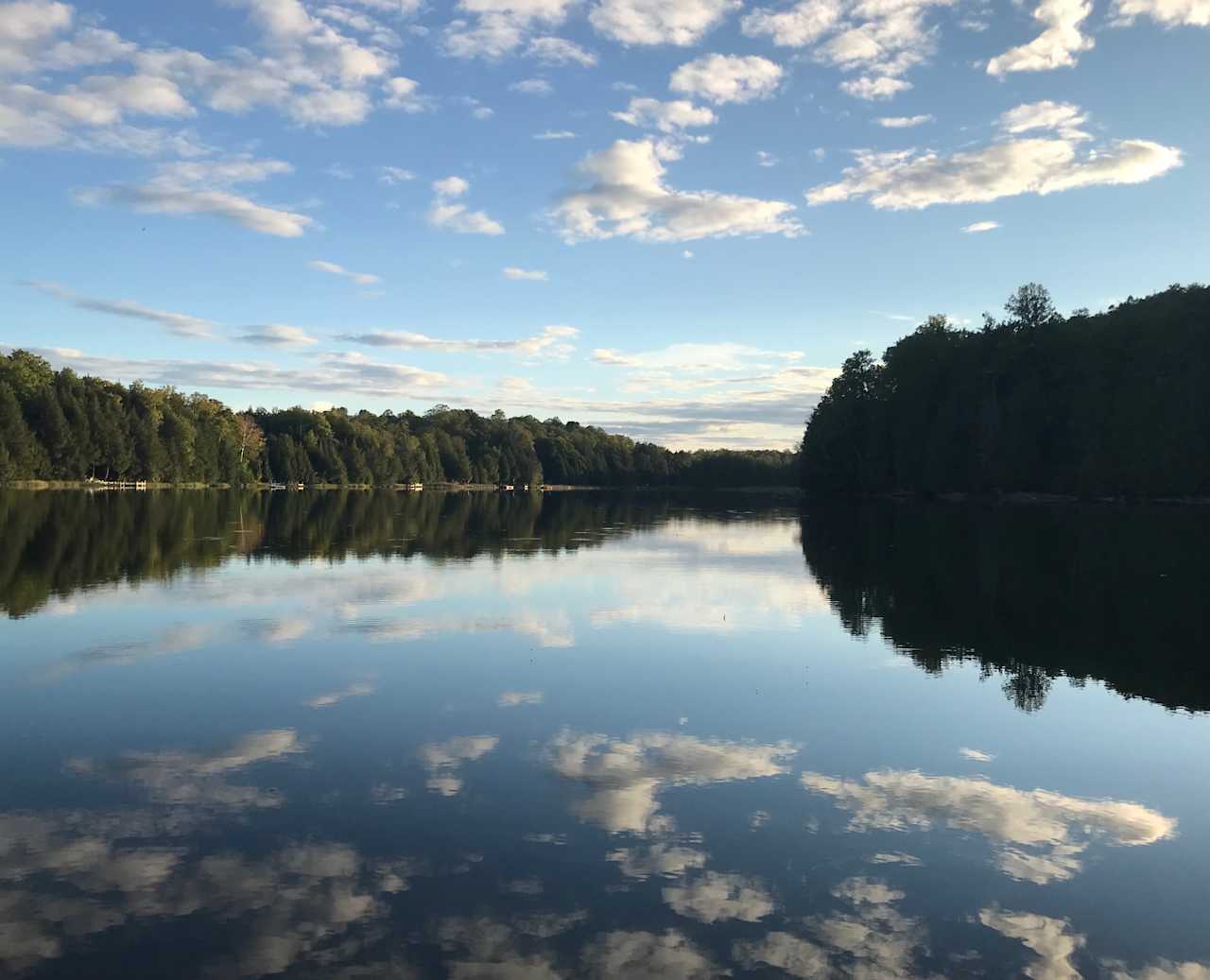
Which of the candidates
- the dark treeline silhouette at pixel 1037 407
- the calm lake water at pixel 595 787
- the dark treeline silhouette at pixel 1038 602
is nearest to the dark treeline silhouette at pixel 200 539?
the calm lake water at pixel 595 787

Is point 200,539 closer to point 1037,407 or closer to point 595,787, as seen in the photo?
point 595,787

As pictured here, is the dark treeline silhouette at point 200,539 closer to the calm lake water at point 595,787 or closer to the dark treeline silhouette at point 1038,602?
the calm lake water at point 595,787

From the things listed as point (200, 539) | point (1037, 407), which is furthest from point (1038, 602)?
point (1037, 407)

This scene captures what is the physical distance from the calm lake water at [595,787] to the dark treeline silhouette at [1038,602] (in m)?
0.22

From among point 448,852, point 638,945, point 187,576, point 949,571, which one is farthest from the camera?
point 949,571

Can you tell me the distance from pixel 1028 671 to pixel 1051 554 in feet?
92.6

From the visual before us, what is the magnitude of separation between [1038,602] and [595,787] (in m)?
22.0

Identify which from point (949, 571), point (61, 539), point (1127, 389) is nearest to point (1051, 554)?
point (949, 571)

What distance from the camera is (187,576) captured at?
3091cm

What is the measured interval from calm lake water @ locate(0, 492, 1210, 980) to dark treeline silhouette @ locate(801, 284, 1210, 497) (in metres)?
87.2

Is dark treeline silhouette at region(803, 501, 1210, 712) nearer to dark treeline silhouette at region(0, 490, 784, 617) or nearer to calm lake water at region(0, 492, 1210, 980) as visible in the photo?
calm lake water at region(0, 492, 1210, 980)

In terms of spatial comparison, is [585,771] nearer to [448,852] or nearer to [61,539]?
[448,852]

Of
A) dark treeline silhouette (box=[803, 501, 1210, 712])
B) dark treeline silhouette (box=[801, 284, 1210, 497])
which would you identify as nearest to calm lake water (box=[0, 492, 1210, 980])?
dark treeline silhouette (box=[803, 501, 1210, 712])

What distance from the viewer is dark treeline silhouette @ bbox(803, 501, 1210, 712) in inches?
759
